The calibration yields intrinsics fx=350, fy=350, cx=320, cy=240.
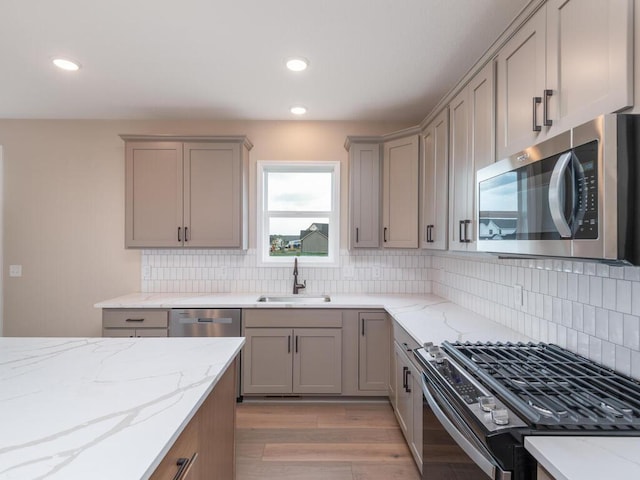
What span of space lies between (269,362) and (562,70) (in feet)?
8.90

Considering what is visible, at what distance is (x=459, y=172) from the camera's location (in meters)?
2.21

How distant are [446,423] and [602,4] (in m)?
1.48

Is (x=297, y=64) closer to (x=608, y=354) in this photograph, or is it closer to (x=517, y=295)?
(x=517, y=295)

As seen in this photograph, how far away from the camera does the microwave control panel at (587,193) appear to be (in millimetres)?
968

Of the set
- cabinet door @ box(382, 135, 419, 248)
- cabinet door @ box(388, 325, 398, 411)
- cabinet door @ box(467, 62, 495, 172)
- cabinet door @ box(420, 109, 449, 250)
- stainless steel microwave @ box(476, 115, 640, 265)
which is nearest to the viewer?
stainless steel microwave @ box(476, 115, 640, 265)

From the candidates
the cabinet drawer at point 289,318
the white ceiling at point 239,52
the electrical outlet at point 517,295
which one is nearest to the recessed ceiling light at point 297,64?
the white ceiling at point 239,52

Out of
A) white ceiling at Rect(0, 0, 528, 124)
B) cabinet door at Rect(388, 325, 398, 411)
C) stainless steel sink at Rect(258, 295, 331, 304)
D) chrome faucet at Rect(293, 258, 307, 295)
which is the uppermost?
white ceiling at Rect(0, 0, 528, 124)

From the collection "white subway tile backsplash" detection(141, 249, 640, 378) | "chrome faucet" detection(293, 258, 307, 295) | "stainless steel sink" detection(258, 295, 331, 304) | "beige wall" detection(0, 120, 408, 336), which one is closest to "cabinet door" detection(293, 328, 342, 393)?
"stainless steel sink" detection(258, 295, 331, 304)

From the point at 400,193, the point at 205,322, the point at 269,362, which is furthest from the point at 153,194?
the point at 400,193

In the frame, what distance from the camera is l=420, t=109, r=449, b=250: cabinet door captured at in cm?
247

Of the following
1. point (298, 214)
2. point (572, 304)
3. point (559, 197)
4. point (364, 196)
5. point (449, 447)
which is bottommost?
point (449, 447)

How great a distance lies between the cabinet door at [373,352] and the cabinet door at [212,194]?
139 cm

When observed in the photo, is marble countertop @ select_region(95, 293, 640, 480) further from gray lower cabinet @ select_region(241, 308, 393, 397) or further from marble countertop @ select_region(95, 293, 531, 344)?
gray lower cabinet @ select_region(241, 308, 393, 397)

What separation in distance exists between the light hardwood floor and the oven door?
65 cm
